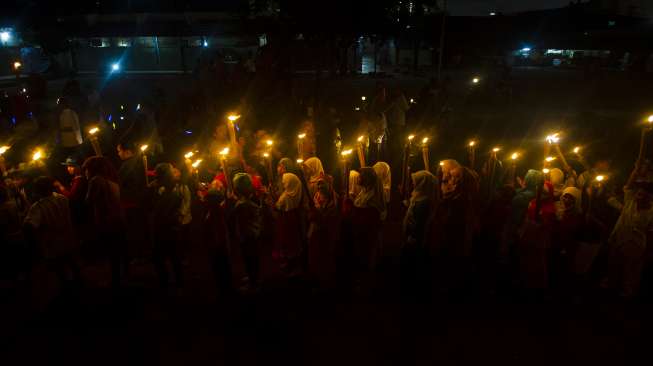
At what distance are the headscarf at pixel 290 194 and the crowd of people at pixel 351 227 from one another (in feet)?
0.06

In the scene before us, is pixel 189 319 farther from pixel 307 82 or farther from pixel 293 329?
pixel 307 82

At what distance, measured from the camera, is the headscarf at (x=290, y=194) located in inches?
226

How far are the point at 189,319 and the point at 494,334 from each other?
140 inches

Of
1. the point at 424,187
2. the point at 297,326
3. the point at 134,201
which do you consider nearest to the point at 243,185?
the point at 297,326

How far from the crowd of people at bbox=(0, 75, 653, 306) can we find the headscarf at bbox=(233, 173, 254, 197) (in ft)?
0.04

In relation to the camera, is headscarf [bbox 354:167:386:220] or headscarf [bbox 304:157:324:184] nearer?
headscarf [bbox 354:167:386:220]

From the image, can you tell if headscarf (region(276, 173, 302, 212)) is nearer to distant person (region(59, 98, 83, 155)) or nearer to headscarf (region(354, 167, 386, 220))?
headscarf (region(354, 167, 386, 220))

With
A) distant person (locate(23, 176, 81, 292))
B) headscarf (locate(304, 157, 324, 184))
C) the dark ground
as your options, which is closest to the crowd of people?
distant person (locate(23, 176, 81, 292))

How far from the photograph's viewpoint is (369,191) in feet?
19.1

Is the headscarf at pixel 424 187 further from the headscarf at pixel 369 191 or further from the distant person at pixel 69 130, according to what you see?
the distant person at pixel 69 130

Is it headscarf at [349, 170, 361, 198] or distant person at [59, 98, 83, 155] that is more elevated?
distant person at [59, 98, 83, 155]

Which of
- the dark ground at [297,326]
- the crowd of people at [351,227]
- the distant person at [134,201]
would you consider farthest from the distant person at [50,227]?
the distant person at [134,201]

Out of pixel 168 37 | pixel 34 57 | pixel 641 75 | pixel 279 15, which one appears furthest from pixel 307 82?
pixel 34 57

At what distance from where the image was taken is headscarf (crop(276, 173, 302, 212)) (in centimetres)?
574
